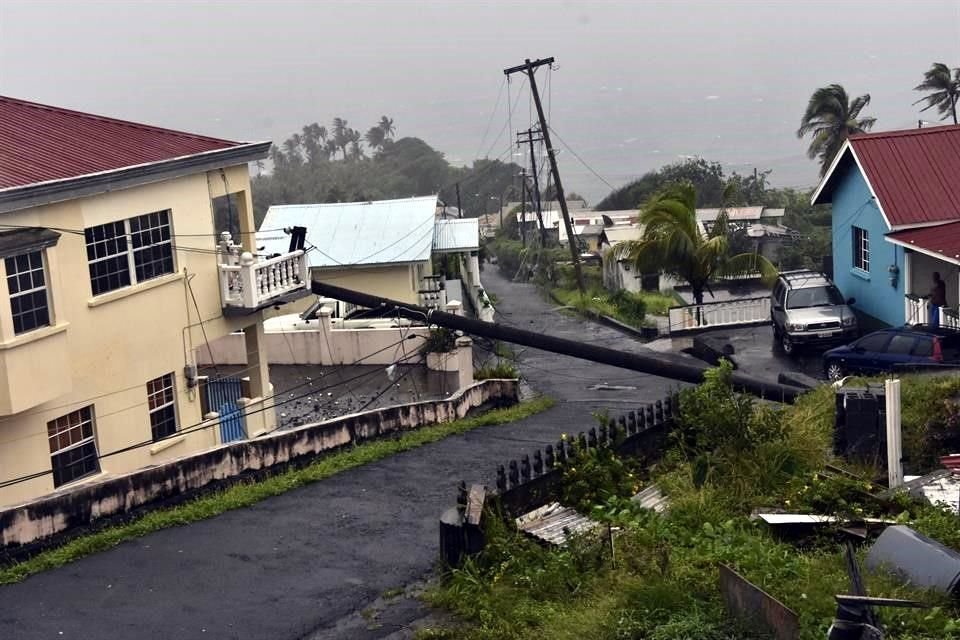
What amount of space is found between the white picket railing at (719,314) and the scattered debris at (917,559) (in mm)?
23035

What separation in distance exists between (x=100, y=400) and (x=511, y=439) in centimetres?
709

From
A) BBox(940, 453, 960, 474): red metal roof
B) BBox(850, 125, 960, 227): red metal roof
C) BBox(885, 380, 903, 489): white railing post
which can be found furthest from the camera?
BBox(850, 125, 960, 227): red metal roof

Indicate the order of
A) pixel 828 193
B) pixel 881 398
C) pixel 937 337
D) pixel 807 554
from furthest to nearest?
1. pixel 828 193
2. pixel 937 337
3. pixel 881 398
4. pixel 807 554

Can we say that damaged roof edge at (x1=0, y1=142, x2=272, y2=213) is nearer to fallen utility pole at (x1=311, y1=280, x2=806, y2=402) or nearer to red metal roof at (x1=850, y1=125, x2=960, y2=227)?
fallen utility pole at (x1=311, y1=280, x2=806, y2=402)

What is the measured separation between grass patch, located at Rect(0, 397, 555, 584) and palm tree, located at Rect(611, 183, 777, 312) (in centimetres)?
1145

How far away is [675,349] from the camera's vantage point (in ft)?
108

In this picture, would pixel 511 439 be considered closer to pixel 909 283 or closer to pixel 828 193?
pixel 909 283

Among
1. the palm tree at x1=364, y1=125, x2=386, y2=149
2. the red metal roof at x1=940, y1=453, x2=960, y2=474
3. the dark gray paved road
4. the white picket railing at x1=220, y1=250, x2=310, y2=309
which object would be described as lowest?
the dark gray paved road

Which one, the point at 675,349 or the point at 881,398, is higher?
the point at 881,398

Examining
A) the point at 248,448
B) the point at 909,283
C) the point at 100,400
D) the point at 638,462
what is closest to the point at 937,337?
the point at 909,283

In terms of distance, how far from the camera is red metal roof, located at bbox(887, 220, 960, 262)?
81.8 feet

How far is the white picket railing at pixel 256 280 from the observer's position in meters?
23.4

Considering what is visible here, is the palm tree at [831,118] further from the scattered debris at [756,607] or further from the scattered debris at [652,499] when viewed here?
the scattered debris at [756,607]

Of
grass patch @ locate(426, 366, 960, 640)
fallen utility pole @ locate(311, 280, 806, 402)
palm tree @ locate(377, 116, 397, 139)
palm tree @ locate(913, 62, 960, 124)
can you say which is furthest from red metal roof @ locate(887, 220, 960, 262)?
palm tree @ locate(377, 116, 397, 139)
